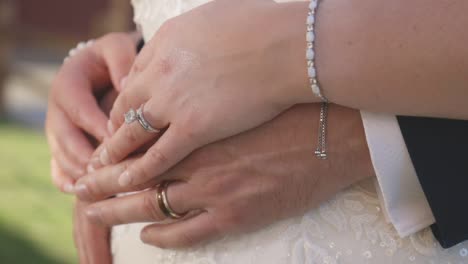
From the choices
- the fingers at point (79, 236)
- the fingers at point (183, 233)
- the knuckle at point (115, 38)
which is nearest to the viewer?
the fingers at point (183, 233)

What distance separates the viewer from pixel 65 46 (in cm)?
949

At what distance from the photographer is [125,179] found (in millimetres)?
1177

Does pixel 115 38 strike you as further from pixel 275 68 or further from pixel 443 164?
pixel 443 164

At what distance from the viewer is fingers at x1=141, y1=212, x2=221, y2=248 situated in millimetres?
1112

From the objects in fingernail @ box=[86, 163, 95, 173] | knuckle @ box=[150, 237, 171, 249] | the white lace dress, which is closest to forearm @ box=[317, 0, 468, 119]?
the white lace dress

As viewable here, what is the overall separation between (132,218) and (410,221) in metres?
0.48

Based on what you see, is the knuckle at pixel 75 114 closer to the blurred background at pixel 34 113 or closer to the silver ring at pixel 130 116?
the silver ring at pixel 130 116

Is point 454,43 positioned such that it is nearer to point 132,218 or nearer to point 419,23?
point 419,23

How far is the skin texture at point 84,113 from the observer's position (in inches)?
55.1

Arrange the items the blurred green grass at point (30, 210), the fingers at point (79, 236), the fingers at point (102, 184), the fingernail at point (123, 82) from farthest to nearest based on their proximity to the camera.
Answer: the blurred green grass at point (30, 210)
the fingers at point (79, 236)
the fingernail at point (123, 82)
the fingers at point (102, 184)

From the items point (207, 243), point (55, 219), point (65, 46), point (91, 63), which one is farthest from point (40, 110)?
point (207, 243)

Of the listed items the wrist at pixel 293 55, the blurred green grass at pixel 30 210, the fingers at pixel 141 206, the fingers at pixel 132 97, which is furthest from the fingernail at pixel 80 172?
the blurred green grass at pixel 30 210

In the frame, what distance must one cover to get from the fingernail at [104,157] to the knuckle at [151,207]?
119 mm

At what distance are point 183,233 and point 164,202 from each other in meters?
0.06
